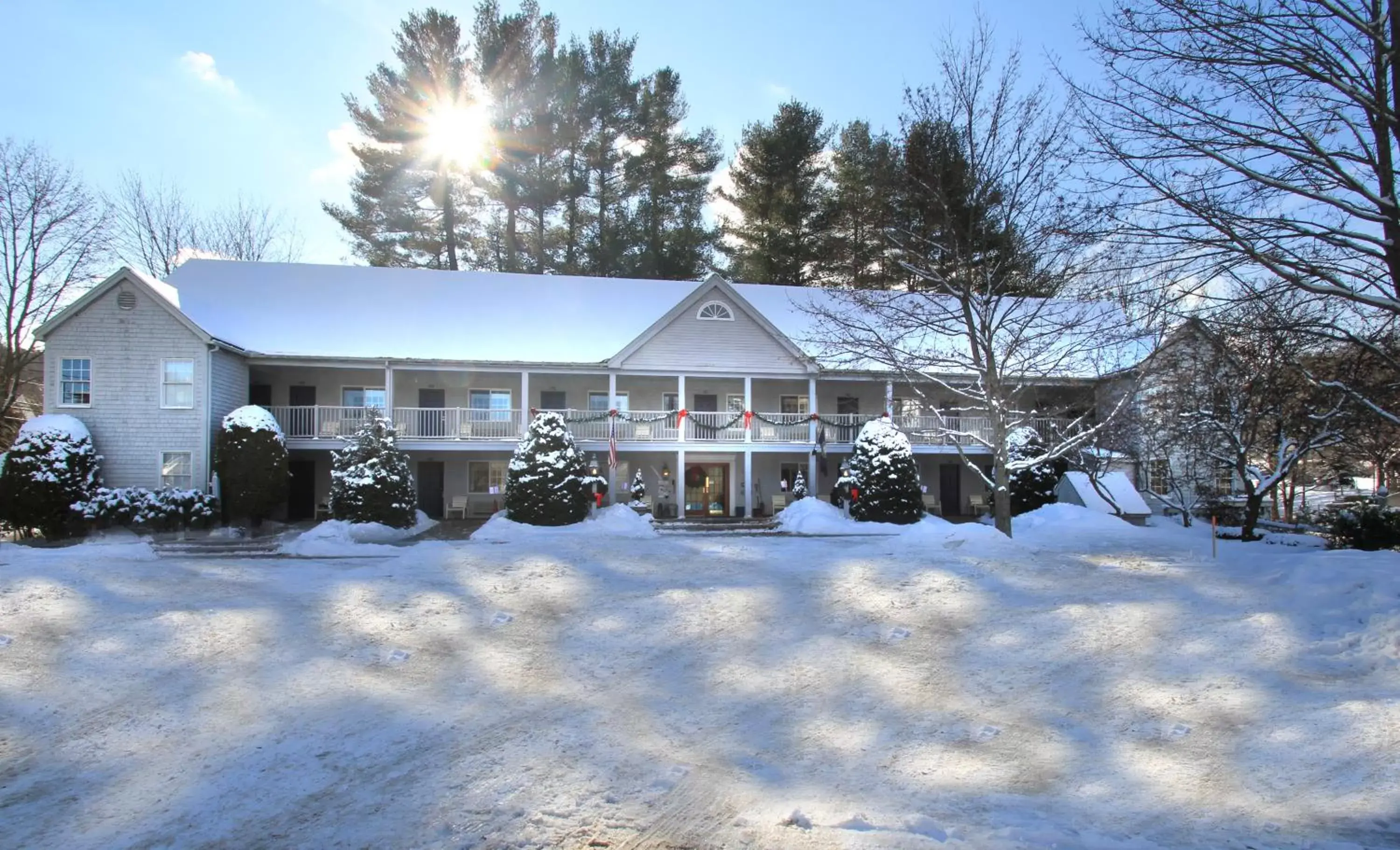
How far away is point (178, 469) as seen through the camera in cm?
2262

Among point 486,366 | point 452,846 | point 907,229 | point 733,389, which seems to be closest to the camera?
point 452,846

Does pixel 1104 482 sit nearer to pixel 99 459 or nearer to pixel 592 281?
pixel 592 281

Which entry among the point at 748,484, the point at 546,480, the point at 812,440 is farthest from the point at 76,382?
the point at 812,440

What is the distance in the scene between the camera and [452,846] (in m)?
5.34

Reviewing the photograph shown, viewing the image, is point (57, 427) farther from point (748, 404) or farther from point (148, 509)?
point (748, 404)

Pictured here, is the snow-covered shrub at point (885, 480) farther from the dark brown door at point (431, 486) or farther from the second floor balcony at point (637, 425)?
the dark brown door at point (431, 486)

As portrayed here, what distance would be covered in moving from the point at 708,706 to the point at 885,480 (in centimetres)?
1558

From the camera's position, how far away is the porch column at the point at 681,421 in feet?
84.7

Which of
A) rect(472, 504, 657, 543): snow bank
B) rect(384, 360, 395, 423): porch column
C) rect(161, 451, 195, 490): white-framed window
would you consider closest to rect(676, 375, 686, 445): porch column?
rect(472, 504, 657, 543): snow bank

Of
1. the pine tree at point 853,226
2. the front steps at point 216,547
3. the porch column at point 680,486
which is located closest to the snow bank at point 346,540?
the front steps at point 216,547

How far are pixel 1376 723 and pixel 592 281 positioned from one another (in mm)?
26724

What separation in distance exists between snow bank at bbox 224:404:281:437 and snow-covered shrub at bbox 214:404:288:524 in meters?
0.01

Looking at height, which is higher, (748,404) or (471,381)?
(471,381)

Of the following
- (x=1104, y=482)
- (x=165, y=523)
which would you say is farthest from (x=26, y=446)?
(x=1104, y=482)
